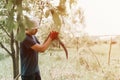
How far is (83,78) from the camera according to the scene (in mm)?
6074

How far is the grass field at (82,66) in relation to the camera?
17.1 ft

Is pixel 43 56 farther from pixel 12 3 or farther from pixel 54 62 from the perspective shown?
pixel 12 3

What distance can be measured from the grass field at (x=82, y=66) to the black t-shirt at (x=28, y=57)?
1.00 m

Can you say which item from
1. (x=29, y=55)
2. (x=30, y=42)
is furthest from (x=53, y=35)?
(x=29, y=55)

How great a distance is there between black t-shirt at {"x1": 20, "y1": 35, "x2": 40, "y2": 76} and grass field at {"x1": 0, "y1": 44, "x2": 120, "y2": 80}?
1002 mm

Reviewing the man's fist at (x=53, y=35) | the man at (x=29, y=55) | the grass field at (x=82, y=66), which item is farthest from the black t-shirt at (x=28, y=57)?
the grass field at (x=82, y=66)

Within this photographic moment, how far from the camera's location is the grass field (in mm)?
5203

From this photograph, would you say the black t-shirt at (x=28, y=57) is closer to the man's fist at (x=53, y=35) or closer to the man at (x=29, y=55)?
the man at (x=29, y=55)

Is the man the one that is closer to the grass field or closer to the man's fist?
the man's fist

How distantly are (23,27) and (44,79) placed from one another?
16.9 ft

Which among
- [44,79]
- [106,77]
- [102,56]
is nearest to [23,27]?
[106,77]

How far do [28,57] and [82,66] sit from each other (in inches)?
114

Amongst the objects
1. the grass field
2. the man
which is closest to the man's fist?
the man

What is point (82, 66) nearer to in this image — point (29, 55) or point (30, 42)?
point (29, 55)
